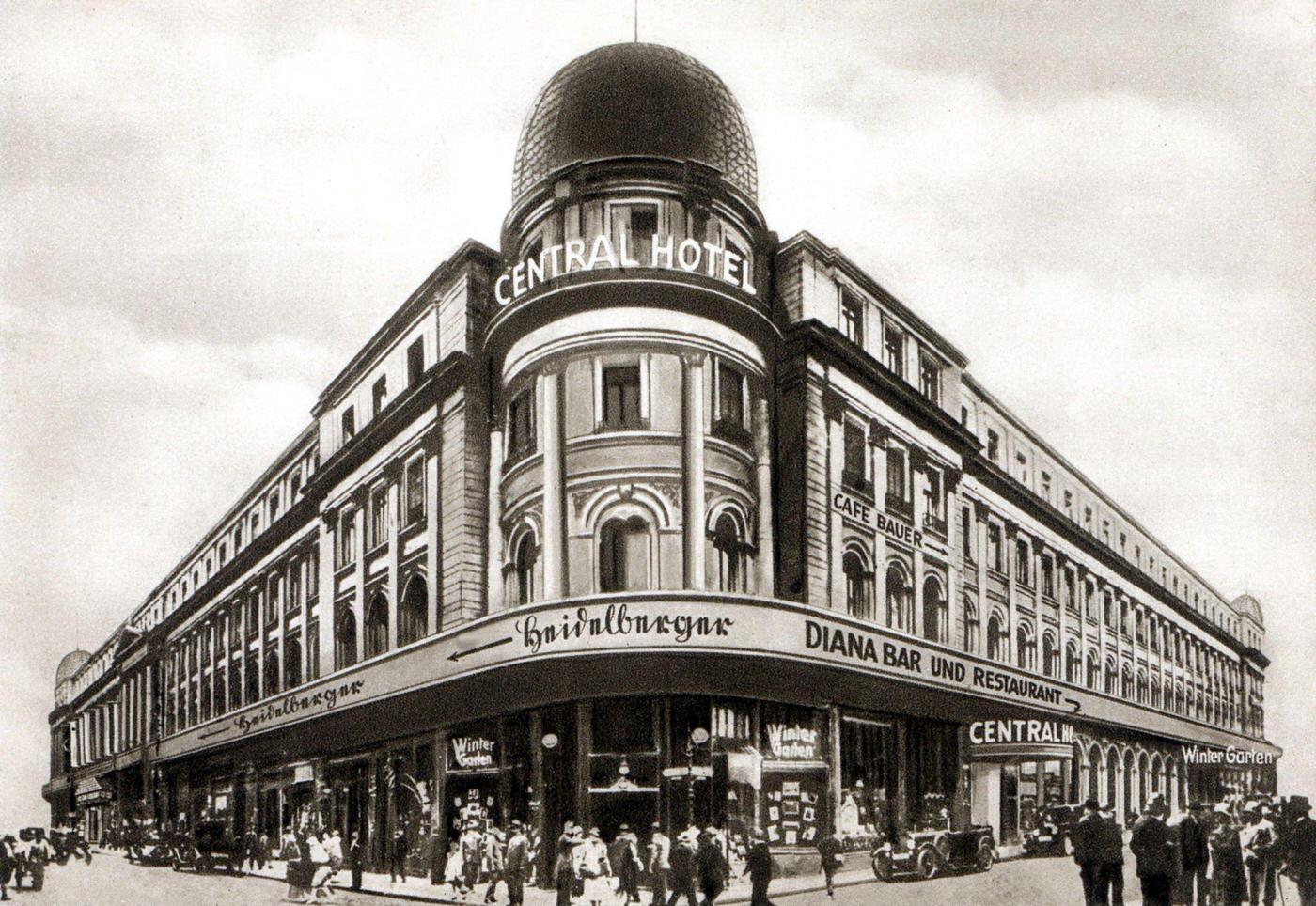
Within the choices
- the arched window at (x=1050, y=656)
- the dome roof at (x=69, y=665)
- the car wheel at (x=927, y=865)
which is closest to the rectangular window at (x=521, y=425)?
the dome roof at (x=69, y=665)

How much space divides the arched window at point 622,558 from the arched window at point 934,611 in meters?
5.93

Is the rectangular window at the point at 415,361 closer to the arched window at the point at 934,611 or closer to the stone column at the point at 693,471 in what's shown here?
the stone column at the point at 693,471

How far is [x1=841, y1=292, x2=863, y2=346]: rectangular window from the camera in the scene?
20062 millimetres

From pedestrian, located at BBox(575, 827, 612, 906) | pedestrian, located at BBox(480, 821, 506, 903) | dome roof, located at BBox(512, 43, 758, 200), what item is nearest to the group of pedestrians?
pedestrian, located at BBox(575, 827, 612, 906)

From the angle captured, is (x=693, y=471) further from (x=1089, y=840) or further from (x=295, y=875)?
(x=295, y=875)

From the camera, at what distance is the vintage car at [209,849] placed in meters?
22.7

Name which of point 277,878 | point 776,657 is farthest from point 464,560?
point 277,878

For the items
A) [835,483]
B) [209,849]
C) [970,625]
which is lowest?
[209,849]

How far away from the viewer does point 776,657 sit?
1755cm

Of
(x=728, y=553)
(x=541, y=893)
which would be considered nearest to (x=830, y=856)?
(x=541, y=893)

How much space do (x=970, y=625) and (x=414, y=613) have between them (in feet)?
30.5

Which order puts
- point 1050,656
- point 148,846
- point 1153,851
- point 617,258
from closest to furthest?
point 1153,851
point 617,258
point 148,846
point 1050,656

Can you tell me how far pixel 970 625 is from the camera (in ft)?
73.6

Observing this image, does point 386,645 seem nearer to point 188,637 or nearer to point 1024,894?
point 188,637
